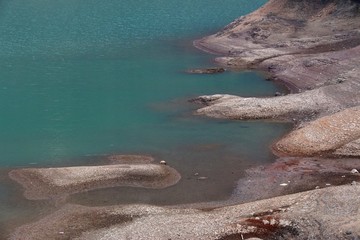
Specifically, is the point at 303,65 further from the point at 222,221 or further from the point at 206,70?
the point at 222,221

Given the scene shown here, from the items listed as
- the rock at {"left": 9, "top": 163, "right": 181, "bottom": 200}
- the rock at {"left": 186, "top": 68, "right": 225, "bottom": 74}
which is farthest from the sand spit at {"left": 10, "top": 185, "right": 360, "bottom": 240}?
the rock at {"left": 186, "top": 68, "right": 225, "bottom": 74}

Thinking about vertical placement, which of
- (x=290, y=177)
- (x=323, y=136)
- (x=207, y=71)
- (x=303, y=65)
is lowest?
(x=290, y=177)

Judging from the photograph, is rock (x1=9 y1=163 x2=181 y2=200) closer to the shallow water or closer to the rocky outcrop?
the shallow water

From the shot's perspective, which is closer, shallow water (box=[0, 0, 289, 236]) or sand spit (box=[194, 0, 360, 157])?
shallow water (box=[0, 0, 289, 236])

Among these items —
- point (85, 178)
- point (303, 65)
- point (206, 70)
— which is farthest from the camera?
point (206, 70)

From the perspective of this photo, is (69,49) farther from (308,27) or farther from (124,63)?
(308,27)

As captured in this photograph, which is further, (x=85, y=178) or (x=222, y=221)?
(x=85, y=178)

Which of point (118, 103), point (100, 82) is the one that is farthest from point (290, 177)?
point (100, 82)

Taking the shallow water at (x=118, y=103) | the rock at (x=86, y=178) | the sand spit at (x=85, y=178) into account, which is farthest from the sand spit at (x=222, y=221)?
the rock at (x=86, y=178)
